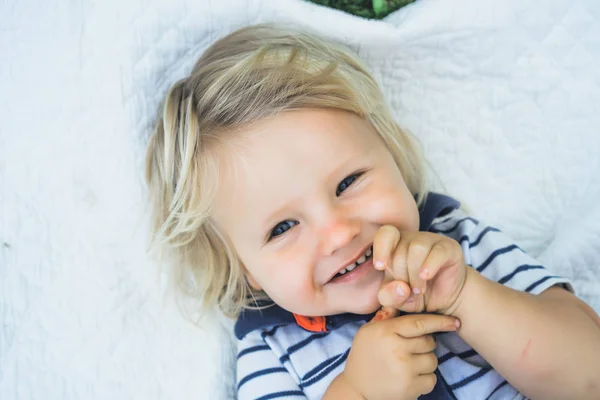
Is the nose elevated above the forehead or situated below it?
below

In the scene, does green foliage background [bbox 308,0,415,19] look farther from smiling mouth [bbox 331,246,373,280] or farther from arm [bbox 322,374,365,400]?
arm [bbox 322,374,365,400]

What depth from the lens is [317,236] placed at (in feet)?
2.92

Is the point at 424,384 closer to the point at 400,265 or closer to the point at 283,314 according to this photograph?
the point at 400,265

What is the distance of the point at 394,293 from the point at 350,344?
0.27m

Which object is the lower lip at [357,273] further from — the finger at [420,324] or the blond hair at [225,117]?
the blond hair at [225,117]

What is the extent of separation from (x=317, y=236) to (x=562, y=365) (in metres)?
0.39

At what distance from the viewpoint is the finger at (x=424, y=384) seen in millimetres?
857

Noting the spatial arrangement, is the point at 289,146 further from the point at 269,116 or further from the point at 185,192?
the point at 185,192

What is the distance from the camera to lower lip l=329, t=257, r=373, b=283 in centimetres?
91

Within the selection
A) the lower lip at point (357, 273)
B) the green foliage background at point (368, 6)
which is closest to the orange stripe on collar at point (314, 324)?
the lower lip at point (357, 273)

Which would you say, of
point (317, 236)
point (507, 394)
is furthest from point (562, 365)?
point (317, 236)

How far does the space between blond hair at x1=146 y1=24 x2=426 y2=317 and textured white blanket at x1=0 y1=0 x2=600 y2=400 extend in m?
0.07

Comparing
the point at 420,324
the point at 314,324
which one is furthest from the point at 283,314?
the point at 420,324

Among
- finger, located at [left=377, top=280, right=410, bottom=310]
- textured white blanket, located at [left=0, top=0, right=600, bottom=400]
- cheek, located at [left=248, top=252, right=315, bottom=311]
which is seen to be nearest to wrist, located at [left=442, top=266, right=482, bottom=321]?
finger, located at [left=377, top=280, right=410, bottom=310]
